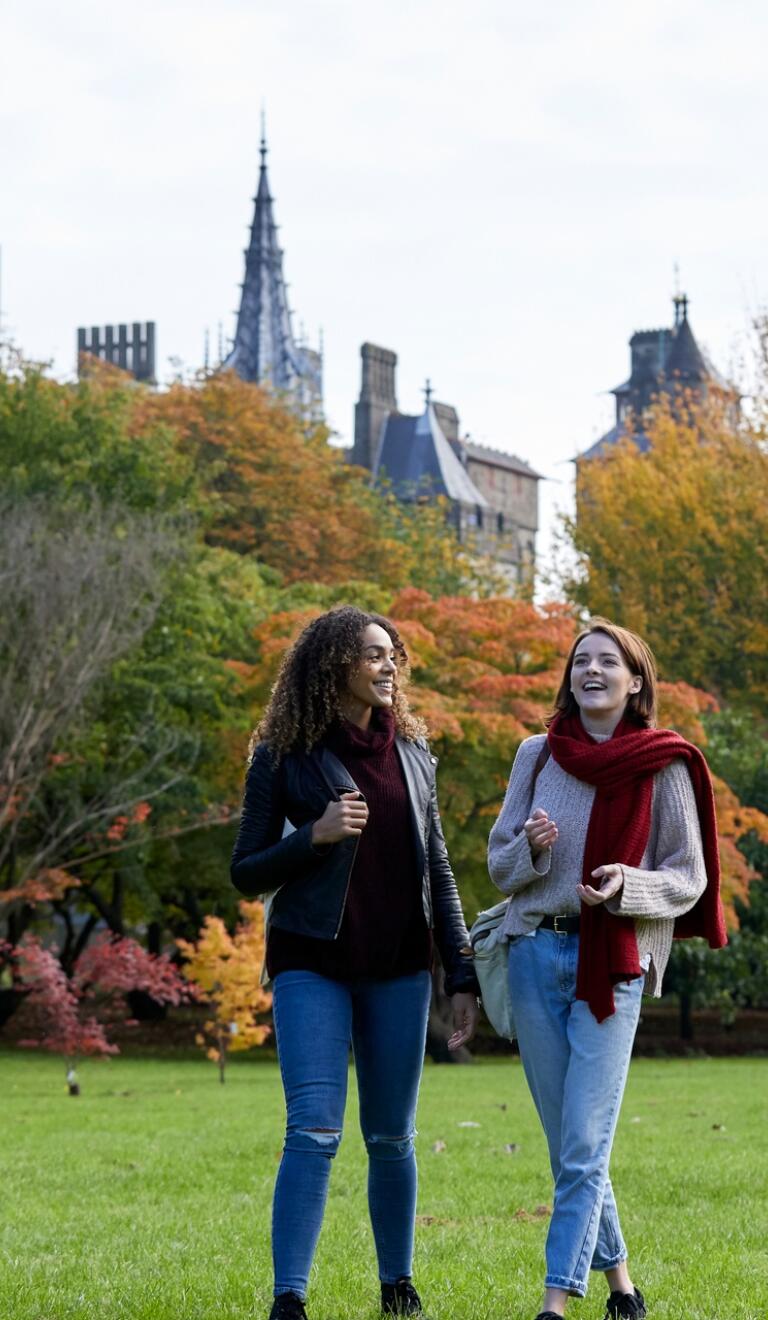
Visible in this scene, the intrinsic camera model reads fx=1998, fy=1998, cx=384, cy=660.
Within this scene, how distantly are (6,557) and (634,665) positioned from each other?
2068 centimetres

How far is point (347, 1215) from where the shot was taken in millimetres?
8172

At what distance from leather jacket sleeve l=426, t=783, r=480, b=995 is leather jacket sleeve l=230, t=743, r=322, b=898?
0.45 metres

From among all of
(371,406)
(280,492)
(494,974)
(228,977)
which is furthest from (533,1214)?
(371,406)

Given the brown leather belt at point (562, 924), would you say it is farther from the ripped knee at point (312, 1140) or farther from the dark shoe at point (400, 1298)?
the dark shoe at point (400, 1298)

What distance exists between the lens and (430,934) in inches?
227

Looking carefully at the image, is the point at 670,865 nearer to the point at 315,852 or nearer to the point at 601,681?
the point at 601,681

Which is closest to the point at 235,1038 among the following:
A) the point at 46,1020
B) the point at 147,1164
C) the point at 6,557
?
the point at 46,1020

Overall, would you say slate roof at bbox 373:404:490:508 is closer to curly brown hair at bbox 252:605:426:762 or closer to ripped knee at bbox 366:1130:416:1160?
curly brown hair at bbox 252:605:426:762

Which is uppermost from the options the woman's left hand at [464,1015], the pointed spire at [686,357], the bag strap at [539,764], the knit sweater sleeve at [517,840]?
the pointed spire at [686,357]

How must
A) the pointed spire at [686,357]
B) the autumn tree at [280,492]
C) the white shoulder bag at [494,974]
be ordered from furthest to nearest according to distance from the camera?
the pointed spire at [686,357] < the autumn tree at [280,492] < the white shoulder bag at [494,974]

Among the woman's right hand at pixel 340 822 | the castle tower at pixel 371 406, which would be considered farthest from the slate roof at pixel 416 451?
the woman's right hand at pixel 340 822

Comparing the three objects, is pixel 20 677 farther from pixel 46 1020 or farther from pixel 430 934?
pixel 430 934

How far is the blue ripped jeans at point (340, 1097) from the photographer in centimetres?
538

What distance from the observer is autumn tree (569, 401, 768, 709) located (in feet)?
116
